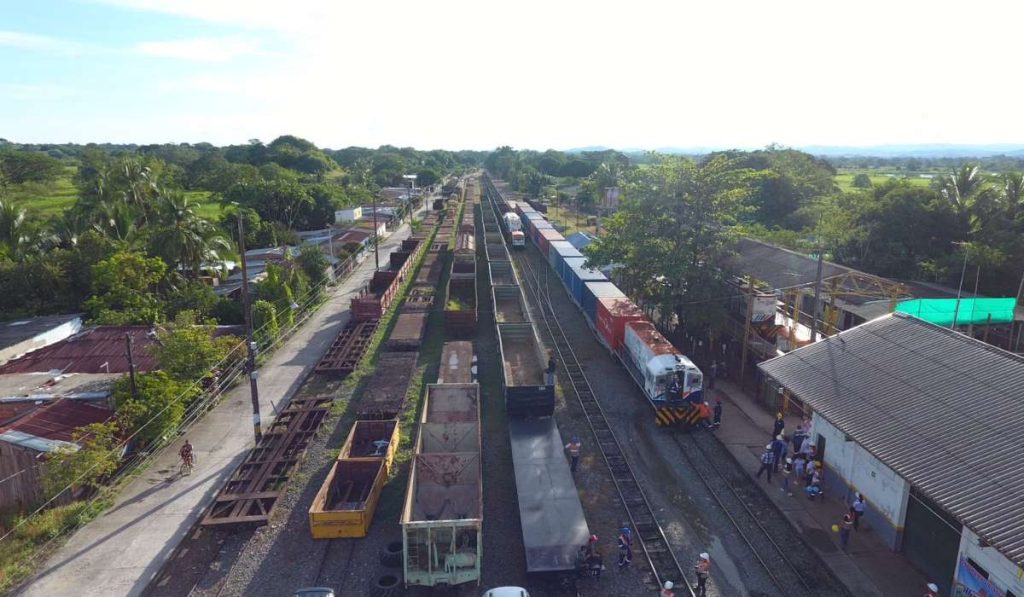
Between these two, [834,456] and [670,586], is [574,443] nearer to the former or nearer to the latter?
[670,586]

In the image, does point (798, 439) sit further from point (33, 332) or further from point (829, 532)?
point (33, 332)

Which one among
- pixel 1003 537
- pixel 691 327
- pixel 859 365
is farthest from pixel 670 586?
pixel 691 327

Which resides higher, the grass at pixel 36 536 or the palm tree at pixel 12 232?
the palm tree at pixel 12 232

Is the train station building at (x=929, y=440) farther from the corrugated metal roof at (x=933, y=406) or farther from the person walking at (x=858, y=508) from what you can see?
the person walking at (x=858, y=508)

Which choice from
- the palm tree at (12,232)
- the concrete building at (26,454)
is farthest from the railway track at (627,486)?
the palm tree at (12,232)

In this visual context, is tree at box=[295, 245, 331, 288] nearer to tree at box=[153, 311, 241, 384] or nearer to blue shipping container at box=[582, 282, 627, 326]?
tree at box=[153, 311, 241, 384]

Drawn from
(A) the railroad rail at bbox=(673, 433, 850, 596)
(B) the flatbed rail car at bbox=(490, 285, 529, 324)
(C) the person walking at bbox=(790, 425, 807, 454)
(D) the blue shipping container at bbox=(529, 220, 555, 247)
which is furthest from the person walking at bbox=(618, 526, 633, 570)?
(D) the blue shipping container at bbox=(529, 220, 555, 247)
